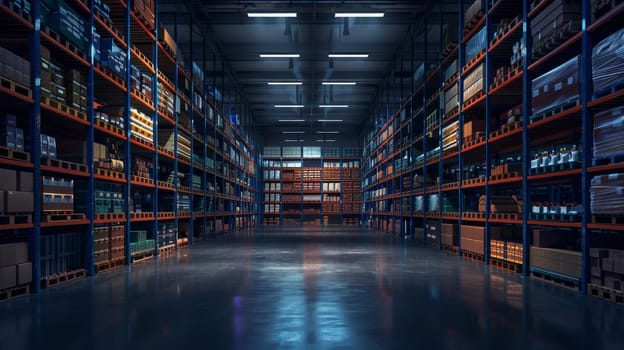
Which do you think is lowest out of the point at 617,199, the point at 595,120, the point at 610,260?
the point at 610,260

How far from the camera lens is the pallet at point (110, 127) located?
762cm

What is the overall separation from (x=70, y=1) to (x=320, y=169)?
2590 centimetres

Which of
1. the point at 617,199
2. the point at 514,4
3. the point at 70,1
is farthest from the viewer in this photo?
the point at 514,4

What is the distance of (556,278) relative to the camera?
661cm

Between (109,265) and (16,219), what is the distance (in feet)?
9.12

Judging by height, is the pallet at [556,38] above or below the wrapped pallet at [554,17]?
below

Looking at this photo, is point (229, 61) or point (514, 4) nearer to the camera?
point (514, 4)

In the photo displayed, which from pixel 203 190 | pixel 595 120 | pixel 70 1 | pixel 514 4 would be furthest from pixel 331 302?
pixel 203 190

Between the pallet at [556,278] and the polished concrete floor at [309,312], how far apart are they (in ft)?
0.77

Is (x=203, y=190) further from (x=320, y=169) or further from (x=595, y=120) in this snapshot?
(x=320, y=169)

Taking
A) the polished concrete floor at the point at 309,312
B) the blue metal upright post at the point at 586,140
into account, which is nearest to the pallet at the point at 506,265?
the polished concrete floor at the point at 309,312

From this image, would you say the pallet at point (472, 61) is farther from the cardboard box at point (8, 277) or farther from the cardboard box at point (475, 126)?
the cardboard box at point (8, 277)

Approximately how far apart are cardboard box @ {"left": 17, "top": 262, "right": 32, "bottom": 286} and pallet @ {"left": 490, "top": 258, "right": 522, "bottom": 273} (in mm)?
7238

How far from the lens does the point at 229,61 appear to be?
19.6m
